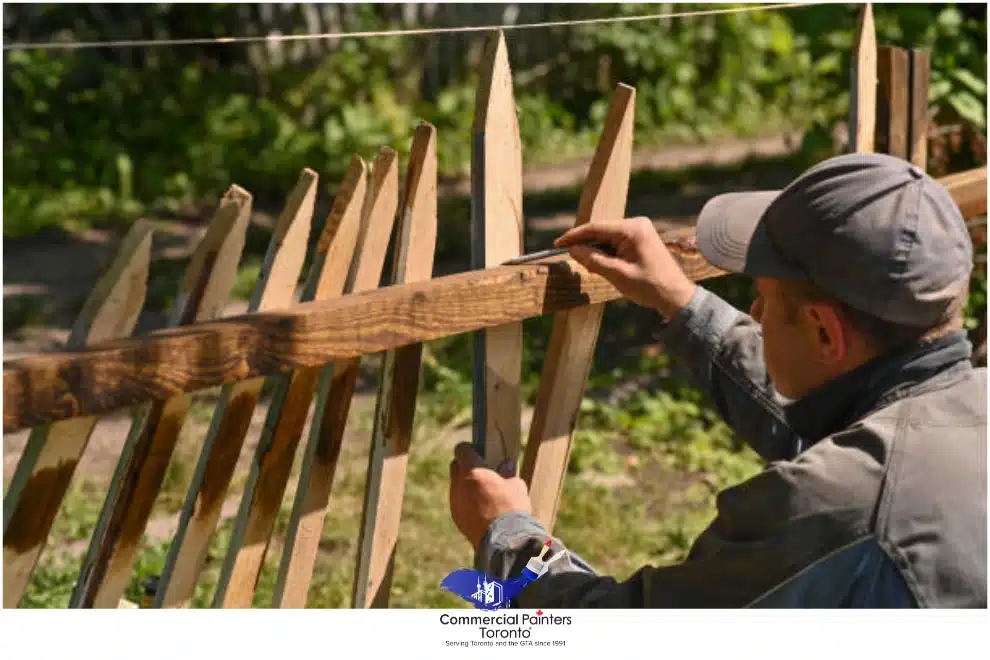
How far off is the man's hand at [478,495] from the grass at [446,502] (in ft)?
4.21

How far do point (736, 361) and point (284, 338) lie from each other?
88 centimetres

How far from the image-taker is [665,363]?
5.39 meters

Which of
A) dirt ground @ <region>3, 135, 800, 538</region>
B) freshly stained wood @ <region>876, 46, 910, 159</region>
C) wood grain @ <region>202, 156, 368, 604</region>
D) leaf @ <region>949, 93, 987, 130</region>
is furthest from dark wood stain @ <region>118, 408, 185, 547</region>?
leaf @ <region>949, 93, 987, 130</region>

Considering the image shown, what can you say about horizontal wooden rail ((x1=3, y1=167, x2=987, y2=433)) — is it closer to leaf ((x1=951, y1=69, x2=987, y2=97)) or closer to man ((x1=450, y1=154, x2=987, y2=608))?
man ((x1=450, y1=154, x2=987, y2=608))

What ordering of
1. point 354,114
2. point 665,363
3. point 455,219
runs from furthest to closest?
1. point 354,114
2. point 455,219
3. point 665,363

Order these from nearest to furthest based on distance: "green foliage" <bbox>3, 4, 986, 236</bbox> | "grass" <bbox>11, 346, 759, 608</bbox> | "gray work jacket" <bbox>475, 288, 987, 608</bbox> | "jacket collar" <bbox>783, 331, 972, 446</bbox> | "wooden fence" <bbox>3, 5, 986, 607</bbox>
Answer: "gray work jacket" <bbox>475, 288, 987, 608</bbox>
"jacket collar" <bbox>783, 331, 972, 446</bbox>
"wooden fence" <bbox>3, 5, 986, 607</bbox>
"grass" <bbox>11, 346, 759, 608</bbox>
"green foliage" <bbox>3, 4, 986, 236</bbox>

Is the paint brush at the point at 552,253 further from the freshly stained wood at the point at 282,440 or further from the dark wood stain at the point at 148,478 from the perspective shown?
the dark wood stain at the point at 148,478

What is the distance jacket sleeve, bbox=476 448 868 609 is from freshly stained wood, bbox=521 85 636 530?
631 mm

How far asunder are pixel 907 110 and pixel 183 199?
5.25m

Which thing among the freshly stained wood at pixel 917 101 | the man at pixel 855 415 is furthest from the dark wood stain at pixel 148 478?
the freshly stained wood at pixel 917 101

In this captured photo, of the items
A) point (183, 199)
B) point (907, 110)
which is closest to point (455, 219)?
point (183, 199)

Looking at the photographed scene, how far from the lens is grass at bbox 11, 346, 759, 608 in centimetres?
373
